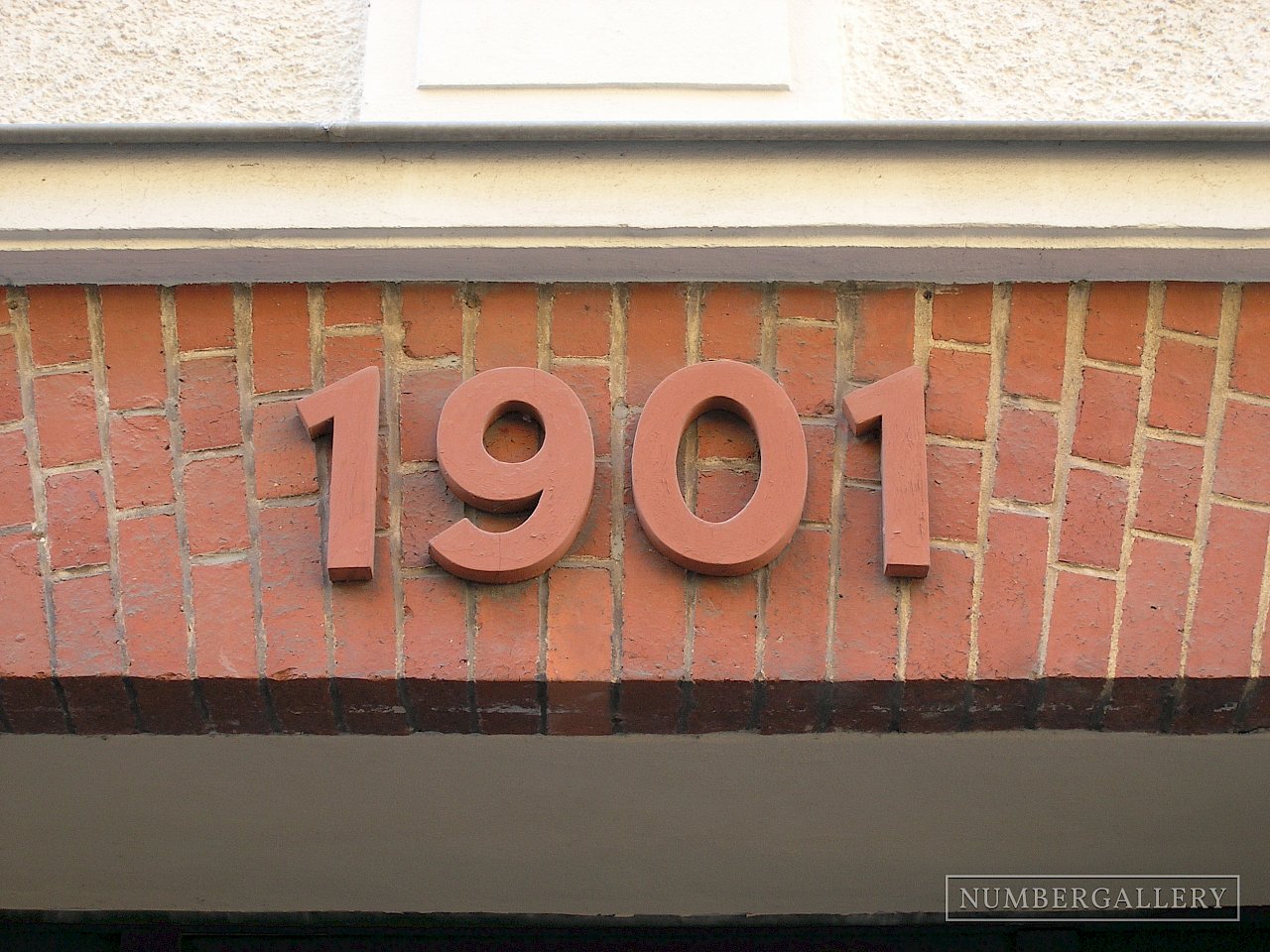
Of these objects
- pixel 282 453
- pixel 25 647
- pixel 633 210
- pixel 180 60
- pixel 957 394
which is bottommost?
pixel 25 647

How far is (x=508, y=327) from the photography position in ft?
6.88

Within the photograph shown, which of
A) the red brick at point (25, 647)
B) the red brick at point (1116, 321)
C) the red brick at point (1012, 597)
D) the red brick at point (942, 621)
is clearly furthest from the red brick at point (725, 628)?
the red brick at point (25, 647)

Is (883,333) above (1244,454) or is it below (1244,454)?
above

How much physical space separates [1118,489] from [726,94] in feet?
2.89

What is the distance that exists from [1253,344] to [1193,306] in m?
0.11

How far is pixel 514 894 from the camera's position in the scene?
8.33 feet

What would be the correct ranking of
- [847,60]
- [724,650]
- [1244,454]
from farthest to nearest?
[847,60] → [1244,454] → [724,650]

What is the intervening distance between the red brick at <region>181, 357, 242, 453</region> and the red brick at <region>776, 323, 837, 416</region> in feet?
2.71

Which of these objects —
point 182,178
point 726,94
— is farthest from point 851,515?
point 182,178

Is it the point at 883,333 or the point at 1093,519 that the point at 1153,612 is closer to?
the point at 1093,519

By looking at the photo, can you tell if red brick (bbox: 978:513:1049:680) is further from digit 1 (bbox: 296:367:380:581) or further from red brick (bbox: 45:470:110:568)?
red brick (bbox: 45:470:110:568)

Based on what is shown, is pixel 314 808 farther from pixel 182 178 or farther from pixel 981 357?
pixel 981 357

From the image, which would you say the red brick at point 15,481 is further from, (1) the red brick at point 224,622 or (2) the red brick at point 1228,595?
(2) the red brick at point 1228,595

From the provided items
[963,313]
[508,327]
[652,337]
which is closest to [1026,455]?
[963,313]
